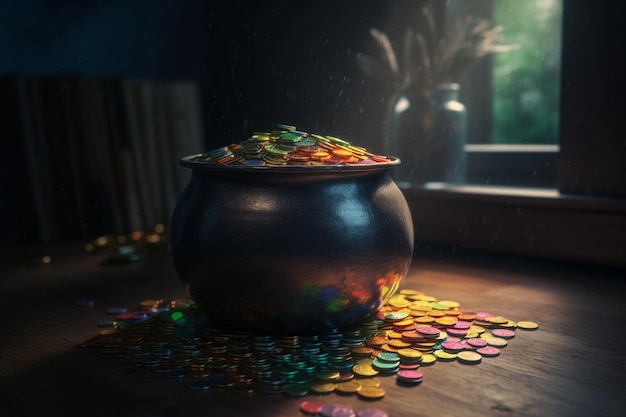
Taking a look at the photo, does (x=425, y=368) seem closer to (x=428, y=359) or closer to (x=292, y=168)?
(x=428, y=359)

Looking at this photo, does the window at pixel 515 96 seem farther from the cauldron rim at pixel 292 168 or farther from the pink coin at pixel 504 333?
the cauldron rim at pixel 292 168

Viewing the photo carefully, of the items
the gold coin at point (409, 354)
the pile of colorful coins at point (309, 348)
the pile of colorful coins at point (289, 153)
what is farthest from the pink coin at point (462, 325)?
the pile of colorful coins at point (289, 153)

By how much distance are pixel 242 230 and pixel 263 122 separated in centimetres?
130

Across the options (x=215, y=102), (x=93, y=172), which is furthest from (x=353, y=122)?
(x=93, y=172)

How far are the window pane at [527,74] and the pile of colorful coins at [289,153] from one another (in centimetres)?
120

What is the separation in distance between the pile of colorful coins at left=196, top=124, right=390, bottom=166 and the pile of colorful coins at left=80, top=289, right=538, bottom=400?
0.23m

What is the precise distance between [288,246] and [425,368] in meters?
0.22

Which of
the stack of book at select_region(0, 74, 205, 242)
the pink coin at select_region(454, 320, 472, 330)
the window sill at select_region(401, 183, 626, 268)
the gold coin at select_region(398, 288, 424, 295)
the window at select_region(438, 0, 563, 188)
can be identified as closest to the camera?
the pink coin at select_region(454, 320, 472, 330)

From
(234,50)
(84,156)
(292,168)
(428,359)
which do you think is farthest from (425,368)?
(234,50)

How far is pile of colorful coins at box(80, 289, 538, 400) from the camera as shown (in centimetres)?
73

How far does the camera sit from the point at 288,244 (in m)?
0.80

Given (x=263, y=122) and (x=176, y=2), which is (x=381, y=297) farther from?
(x=176, y=2)

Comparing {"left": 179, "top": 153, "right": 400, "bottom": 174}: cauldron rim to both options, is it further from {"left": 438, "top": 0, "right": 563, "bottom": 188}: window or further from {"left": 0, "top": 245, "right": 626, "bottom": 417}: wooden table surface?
{"left": 438, "top": 0, "right": 563, "bottom": 188}: window

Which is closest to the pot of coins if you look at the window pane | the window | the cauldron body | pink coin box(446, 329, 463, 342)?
the cauldron body
